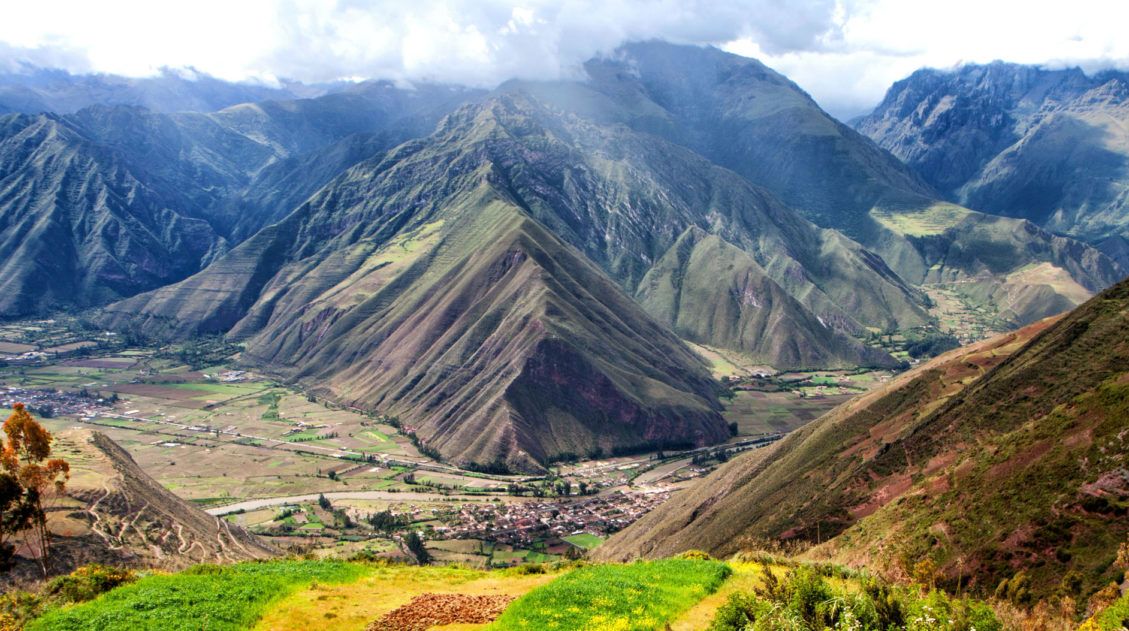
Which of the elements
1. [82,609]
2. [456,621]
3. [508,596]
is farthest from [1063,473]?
[82,609]

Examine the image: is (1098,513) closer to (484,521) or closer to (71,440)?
(71,440)

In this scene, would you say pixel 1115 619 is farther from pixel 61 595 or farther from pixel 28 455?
pixel 28 455

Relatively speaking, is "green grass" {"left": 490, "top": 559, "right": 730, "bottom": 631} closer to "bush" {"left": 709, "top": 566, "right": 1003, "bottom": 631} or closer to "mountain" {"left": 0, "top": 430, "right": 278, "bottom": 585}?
"bush" {"left": 709, "top": 566, "right": 1003, "bottom": 631}

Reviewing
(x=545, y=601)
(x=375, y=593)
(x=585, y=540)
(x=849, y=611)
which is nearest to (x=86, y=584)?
(x=375, y=593)

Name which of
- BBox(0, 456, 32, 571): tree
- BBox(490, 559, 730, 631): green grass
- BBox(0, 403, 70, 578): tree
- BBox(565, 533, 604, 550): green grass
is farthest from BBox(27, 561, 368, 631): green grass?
BBox(565, 533, 604, 550): green grass

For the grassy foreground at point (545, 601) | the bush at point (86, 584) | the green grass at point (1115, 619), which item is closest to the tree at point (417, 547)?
the grassy foreground at point (545, 601)
